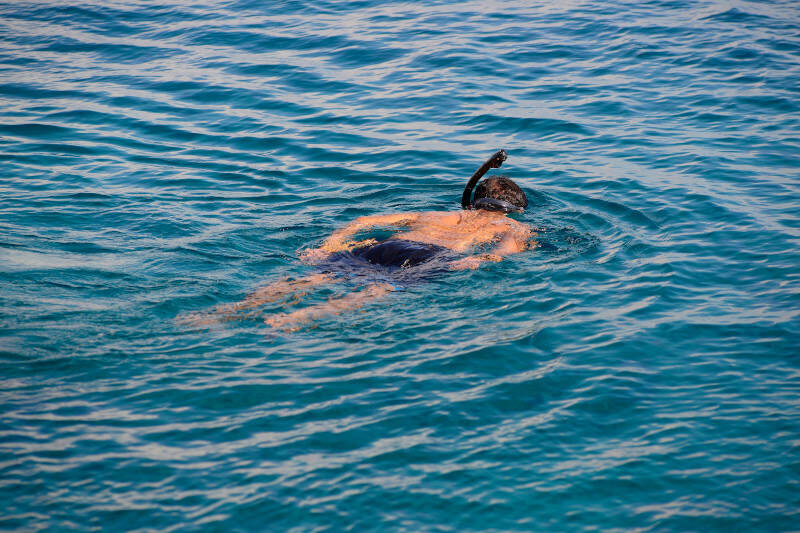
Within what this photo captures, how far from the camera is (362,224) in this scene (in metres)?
A: 8.41

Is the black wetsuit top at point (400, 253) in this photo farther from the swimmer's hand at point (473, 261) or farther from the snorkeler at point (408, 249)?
the swimmer's hand at point (473, 261)

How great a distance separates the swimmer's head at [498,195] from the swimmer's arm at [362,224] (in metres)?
0.72

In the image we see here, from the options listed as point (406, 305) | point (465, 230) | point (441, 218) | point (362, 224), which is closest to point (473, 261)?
point (465, 230)

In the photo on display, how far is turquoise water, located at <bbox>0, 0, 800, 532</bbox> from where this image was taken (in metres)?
4.72

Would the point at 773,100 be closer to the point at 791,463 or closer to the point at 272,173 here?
the point at 272,173

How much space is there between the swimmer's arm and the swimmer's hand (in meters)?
0.98

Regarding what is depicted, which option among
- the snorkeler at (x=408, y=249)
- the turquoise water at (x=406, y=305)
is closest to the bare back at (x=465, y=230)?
the snorkeler at (x=408, y=249)

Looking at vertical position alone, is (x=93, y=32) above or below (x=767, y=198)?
above

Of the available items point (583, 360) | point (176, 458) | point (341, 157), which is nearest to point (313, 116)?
point (341, 157)

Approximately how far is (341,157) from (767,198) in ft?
18.7

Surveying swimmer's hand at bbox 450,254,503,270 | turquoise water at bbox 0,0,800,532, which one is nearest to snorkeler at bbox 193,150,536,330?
swimmer's hand at bbox 450,254,503,270

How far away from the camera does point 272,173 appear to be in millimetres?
10734

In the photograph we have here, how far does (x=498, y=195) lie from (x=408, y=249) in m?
1.58

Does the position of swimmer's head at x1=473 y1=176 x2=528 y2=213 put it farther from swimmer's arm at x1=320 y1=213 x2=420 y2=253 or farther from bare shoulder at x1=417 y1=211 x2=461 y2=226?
swimmer's arm at x1=320 y1=213 x2=420 y2=253
